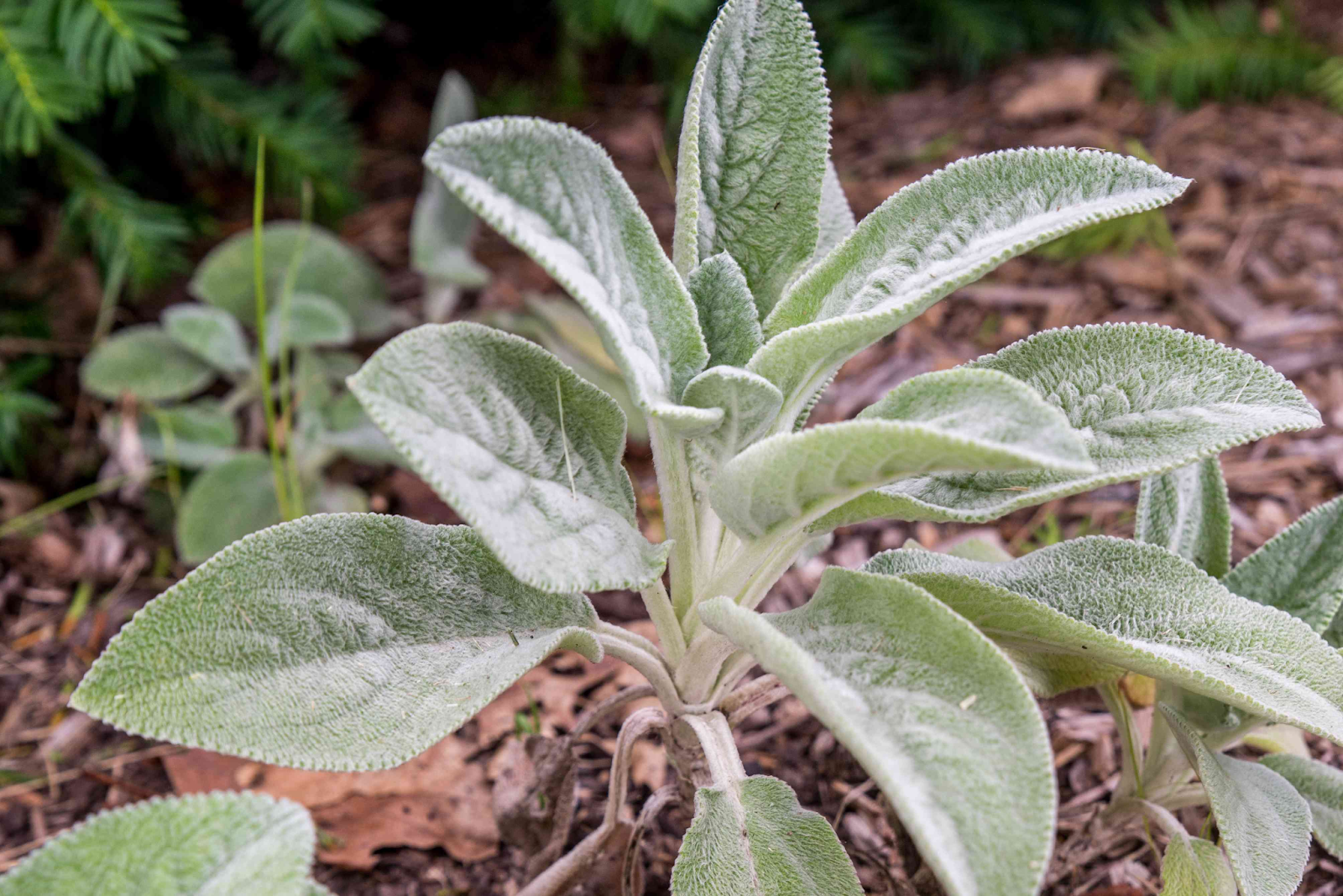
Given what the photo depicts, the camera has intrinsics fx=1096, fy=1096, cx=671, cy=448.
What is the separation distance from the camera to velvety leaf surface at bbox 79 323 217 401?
189 centimetres

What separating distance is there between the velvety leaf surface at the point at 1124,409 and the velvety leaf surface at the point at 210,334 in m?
1.33

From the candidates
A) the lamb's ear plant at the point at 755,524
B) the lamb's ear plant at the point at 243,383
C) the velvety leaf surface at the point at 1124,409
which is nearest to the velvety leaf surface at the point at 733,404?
the lamb's ear plant at the point at 755,524

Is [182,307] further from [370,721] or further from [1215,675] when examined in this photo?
[1215,675]

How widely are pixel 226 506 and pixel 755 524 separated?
1.13 m

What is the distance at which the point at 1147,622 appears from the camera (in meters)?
A: 0.96

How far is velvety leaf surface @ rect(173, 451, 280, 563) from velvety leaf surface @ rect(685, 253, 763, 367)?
98 cm

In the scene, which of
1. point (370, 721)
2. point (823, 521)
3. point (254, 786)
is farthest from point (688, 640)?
point (254, 786)

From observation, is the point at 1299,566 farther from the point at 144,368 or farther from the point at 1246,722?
the point at 144,368

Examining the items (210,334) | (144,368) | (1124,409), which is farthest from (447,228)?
(1124,409)

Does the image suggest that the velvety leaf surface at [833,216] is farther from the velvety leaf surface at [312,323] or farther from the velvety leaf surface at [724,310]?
the velvety leaf surface at [312,323]

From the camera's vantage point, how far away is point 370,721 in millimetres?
859

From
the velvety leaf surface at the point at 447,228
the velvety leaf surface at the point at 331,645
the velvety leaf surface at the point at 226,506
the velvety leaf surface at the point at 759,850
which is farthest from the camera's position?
the velvety leaf surface at the point at 447,228

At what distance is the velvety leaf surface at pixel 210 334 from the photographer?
6.14 ft

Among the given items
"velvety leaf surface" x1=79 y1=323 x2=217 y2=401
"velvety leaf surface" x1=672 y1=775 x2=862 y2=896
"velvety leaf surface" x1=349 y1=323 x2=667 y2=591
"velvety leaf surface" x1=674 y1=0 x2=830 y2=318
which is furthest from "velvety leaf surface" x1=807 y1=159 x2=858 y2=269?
"velvety leaf surface" x1=79 y1=323 x2=217 y2=401
